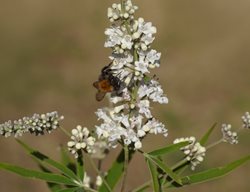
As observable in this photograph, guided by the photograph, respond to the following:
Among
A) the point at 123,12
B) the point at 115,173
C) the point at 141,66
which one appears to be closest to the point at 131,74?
the point at 141,66

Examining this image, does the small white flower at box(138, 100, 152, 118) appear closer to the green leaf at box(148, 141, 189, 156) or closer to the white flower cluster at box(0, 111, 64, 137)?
the green leaf at box(148, 141, 189, 156)

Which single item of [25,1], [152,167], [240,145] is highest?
[25,1]

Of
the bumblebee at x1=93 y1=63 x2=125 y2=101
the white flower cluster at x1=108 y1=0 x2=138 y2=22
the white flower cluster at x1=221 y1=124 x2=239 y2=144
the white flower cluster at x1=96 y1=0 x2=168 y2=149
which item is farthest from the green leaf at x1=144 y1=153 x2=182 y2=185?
the white flower cluster at x1=108 y1=0 x2=138 y2=22

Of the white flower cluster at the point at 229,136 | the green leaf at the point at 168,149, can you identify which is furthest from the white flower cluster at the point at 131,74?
the white flower cluster at the point at 229,136

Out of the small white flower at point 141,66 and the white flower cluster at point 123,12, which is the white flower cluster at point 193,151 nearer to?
the small white flower at point 141,66

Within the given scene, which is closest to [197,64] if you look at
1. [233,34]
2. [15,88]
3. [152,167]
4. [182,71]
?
[182,71]

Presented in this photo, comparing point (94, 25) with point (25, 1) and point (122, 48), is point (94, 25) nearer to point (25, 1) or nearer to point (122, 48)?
point (25, 1)

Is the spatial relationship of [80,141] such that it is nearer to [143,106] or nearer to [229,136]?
[143,106]

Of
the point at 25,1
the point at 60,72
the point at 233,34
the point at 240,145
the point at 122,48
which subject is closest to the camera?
the point at 122,48
